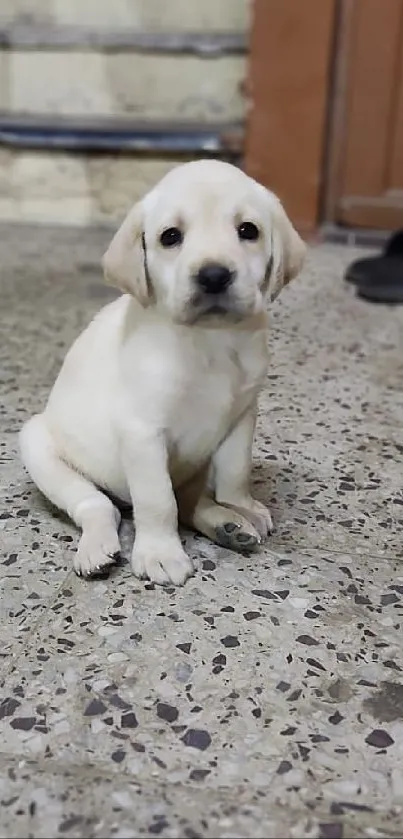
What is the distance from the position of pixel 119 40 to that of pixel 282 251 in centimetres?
218

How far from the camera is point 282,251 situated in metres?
1.11

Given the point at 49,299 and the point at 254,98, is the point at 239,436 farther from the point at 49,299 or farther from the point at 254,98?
the point at 254,98

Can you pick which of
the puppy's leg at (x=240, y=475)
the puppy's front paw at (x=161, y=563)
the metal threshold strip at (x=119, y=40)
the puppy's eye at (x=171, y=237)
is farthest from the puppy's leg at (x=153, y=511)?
the metal threshold strip at (x=119, y=40)

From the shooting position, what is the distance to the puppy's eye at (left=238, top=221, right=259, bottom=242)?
42.4 inches

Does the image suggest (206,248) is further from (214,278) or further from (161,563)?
(161,563)

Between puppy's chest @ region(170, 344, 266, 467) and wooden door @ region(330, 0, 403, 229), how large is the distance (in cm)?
195

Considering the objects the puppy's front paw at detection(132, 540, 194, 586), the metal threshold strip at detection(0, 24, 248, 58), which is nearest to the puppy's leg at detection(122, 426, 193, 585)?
the puppy's front paw at detection(132, 540, 194, 586)

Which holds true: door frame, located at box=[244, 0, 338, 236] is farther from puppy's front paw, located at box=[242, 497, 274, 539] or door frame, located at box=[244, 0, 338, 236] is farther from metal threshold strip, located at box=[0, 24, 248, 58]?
puppy's front paw, located at box=[242, 497, 274, 539]

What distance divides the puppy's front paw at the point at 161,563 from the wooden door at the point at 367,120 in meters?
2.05

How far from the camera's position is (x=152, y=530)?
119 cm

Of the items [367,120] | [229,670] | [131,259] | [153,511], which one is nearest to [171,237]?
[131,259]

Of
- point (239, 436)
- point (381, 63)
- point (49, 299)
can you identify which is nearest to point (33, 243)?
point (49, 299)

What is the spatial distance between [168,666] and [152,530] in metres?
0.21

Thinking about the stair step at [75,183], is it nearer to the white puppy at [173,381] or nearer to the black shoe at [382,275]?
the black shoe at [382,275]
